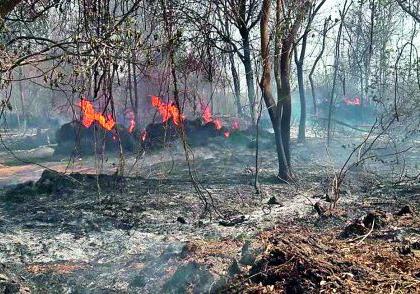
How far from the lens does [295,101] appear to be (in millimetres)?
52469

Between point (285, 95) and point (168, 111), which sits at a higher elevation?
point (285, 95)

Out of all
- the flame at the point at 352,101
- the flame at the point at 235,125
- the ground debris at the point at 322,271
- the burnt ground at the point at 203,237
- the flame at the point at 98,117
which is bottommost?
the burnt ground at the point at 203,237

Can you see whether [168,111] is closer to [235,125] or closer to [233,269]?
[233,269]

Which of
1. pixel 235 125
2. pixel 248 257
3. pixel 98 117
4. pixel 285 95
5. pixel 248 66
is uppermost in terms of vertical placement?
pixel 248 66

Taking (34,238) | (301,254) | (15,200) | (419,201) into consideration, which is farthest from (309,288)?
(15,200)

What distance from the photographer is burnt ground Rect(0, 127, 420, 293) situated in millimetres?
4090

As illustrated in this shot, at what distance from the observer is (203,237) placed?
6.77 metres

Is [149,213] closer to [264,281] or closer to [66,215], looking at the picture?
[66,215]

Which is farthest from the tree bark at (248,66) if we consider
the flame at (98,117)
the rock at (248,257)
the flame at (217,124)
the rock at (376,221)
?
the flame at (98,117)

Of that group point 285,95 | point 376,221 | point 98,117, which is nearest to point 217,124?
point 285,95

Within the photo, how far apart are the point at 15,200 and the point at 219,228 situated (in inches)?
193

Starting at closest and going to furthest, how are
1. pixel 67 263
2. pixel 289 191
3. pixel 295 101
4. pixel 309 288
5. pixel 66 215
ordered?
1. pixel 309 288
2. pixel 67 263
3. pixel 66 215
4. pixel 289 191
5. pixel 295 101

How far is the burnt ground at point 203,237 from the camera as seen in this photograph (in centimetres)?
409

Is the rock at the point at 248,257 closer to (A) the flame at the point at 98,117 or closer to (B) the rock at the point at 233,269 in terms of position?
(B) the rock at the point at 233,269
